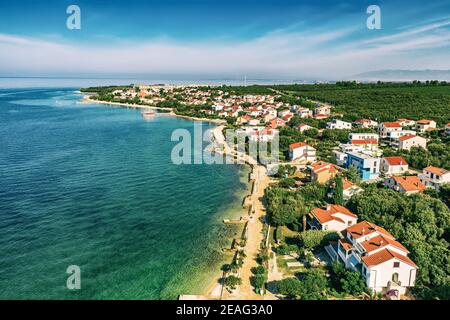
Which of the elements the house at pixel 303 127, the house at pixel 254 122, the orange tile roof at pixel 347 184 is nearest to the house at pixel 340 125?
the house at pixel 303 127

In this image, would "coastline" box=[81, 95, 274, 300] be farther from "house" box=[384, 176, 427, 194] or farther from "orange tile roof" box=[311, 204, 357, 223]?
"house" box=[384, 176, 427, 194]

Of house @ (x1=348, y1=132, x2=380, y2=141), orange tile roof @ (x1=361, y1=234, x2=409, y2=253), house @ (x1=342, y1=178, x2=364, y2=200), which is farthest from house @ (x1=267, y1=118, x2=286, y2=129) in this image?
orange tile roof @ (x1=361, y1=234, x2=409, y2=253)

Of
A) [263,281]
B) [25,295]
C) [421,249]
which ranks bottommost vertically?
[25,295]

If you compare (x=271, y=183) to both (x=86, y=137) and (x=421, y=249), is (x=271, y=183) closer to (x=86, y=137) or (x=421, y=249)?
(x=421, y=249)

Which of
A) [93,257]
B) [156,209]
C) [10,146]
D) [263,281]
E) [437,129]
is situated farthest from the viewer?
[437,129]

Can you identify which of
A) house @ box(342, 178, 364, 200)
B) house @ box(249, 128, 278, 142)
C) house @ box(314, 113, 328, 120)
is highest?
house @ box(314, 113, 328, 120)

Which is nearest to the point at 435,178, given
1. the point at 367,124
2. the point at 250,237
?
the point at 250,237

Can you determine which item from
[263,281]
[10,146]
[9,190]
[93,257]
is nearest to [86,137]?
[10,146]
